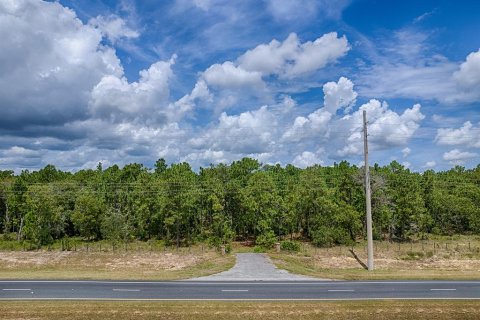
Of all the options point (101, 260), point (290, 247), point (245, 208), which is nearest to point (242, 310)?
point (101, 260)

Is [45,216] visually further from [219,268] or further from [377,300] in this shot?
[377,300]

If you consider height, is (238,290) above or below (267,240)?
below

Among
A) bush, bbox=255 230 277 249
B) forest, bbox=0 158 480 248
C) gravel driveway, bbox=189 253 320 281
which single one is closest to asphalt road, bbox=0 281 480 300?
gravel driveway, bbox=189 253 320 281

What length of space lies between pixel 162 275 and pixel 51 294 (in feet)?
32.4

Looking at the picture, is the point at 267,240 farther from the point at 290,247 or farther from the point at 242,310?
the point at 242,310

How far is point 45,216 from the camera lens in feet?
212

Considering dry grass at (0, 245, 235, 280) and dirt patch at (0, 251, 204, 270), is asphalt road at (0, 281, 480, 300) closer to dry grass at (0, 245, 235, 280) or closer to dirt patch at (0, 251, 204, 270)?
dry grass at (0, 245, 235, 280)

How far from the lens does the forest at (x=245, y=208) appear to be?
58969mm

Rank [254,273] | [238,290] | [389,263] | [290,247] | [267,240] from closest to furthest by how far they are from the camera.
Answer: [238,290], [254,273], [389,263], [290,247], [267,240]

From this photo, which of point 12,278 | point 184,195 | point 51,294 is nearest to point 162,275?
point 51,294

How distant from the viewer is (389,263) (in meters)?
41.5

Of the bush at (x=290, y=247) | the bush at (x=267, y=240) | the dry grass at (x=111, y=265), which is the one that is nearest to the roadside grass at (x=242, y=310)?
the dry grass at (x=111, y=265)

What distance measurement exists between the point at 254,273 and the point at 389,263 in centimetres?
1690

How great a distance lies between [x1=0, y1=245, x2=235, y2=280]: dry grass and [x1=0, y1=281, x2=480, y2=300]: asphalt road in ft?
11.0
